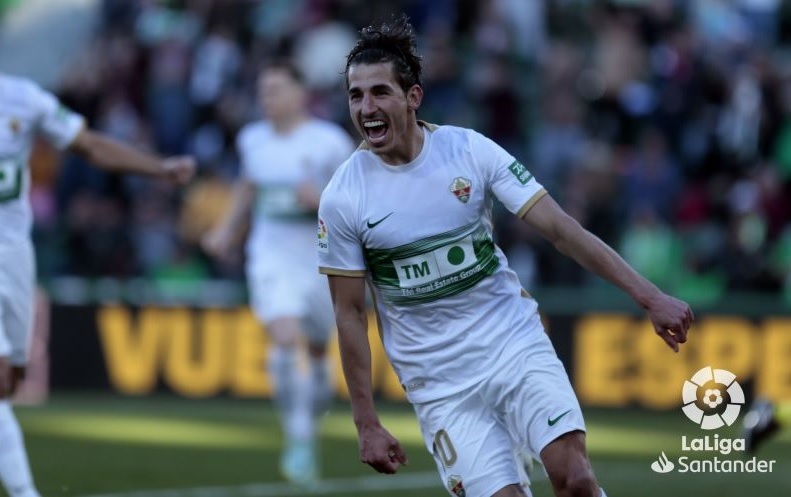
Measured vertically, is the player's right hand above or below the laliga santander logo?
above

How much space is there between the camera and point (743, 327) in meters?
16.6

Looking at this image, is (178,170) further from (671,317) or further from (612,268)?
(671,317)

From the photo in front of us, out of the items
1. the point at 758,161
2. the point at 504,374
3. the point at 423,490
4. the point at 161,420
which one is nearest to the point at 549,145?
the point at 758,161

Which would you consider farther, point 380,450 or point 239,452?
point 239,452

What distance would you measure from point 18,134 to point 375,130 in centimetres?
297

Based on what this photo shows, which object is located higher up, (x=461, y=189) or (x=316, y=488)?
(x=461, y=189)

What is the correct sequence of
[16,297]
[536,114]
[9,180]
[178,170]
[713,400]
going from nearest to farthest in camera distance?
[9,180] → [16,297] → [178,170] → [713,400] → [536,114]

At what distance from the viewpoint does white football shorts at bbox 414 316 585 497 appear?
22.5 feet

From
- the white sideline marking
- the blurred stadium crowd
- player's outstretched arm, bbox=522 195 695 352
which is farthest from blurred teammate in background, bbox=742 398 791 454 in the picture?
the blurred stadium crowd

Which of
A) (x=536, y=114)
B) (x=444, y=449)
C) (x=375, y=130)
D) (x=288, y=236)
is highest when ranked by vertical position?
(x=375, y=130)

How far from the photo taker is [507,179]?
23.1 feet

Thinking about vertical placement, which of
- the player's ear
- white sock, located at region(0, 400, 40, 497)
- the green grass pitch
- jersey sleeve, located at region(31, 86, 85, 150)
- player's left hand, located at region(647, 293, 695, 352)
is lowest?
the green grass pitch

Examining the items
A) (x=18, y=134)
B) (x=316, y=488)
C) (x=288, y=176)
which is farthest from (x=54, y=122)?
(x=316, y=488)

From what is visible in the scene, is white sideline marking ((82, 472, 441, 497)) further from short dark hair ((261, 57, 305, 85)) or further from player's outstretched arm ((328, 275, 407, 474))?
player's outstretched arm ((328, 275, 407, 474))
